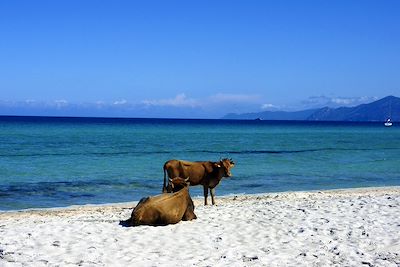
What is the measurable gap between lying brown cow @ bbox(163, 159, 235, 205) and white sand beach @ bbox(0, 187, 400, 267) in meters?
1.86

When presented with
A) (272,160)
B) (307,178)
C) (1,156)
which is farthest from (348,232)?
(1,156)

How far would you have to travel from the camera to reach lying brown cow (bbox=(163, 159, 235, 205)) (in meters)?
15.8

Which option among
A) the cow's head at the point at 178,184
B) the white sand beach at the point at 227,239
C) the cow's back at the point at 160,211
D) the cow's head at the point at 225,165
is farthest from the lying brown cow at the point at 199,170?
the cow's back at the point at 160,211

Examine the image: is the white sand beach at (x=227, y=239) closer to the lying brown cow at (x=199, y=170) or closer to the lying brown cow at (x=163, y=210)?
the lying brown cow at (x=163, y=210)

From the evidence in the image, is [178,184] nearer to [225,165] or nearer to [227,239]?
[225,165]

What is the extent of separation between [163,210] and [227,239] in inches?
74.2

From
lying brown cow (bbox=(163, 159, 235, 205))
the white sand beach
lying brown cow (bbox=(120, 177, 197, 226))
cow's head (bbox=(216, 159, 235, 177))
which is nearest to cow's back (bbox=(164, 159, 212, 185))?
lying brown cow (bbox=(163, 159, 235, 205))

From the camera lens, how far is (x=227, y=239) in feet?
35.1

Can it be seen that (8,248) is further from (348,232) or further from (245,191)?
(245,191)

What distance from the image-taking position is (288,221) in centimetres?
1223

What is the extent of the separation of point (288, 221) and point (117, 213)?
4.66 m

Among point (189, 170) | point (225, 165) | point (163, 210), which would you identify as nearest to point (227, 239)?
point (163, 210)

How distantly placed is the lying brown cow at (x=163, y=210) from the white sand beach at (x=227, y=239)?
0.23 m

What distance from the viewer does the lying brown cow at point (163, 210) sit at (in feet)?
39.2
